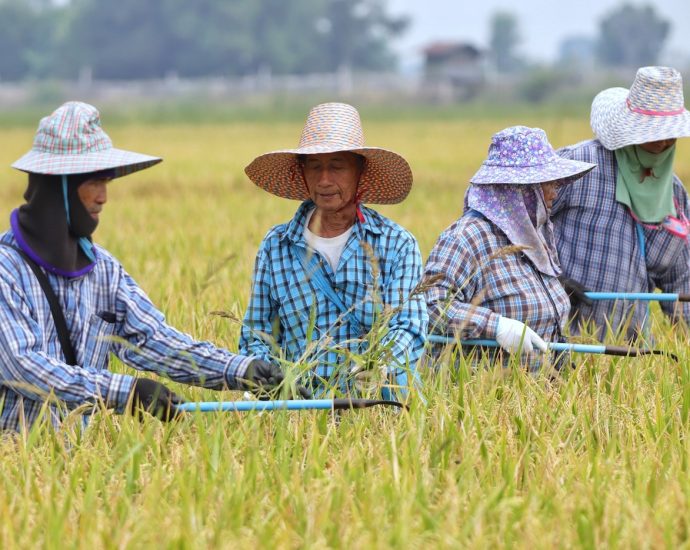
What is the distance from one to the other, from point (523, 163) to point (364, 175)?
52 cm

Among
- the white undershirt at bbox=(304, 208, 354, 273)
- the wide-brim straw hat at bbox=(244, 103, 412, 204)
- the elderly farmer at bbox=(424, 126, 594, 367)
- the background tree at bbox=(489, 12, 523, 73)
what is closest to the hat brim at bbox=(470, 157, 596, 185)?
the elderly farmer at bbox=(424, 126, 594, 367)

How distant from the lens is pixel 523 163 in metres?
3.77

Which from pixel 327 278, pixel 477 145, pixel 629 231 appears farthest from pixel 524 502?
pixel 477 145

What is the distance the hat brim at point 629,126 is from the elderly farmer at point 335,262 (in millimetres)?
1030

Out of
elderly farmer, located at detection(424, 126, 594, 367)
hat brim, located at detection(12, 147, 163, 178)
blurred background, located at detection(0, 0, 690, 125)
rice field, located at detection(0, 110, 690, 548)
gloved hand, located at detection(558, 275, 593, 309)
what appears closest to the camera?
rice field, located at detection(0, 110, 690, 548)

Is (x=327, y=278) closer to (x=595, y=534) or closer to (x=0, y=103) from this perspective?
(x=595, y=534)

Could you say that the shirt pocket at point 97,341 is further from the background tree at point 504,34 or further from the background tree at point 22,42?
the background tree at point 504,34

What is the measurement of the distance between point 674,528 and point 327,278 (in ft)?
4.51

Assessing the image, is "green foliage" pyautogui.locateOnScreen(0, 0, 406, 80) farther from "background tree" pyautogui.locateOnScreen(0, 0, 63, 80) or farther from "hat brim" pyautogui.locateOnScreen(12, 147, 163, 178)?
"hat brim" pyautogui.locateOnScreen(12, 147, 163, 178)

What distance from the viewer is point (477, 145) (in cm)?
1886

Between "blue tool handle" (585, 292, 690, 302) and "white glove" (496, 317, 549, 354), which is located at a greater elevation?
→ "blue tool handle" (585, 292, 690, 302)

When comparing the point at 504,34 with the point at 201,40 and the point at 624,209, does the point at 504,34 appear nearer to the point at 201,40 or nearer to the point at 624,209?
the point at 201,40

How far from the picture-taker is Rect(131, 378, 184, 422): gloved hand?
2.86 metres

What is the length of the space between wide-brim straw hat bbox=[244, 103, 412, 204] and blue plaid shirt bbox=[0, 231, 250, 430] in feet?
1.86
